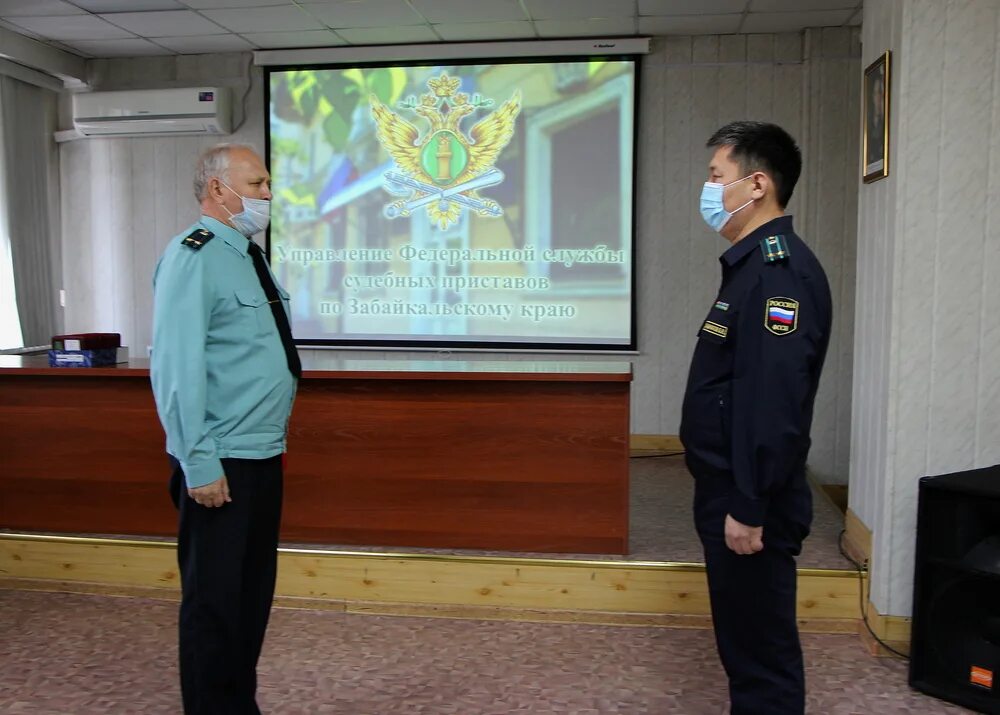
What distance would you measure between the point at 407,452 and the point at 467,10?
2.69m

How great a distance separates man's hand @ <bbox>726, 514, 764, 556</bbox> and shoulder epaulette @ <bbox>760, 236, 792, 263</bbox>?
539 millimetres

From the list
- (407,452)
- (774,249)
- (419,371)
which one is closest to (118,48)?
(419,371)

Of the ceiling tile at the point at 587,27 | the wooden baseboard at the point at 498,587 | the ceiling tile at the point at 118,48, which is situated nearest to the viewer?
the wooden baseboard at the point at 498,587

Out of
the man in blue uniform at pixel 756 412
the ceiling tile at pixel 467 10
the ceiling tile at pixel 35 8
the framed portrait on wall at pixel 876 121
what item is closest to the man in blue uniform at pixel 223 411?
the man in blue uniform at pixel 756 412

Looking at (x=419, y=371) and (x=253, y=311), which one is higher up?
(x=253, y=311)

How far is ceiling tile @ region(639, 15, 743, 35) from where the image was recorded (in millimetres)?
4734

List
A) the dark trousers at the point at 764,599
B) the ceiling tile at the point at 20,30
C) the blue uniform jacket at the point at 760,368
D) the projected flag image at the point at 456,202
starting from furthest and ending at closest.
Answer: the projected flag image at the point at 456,202 → the ceiling tile at the point at 20,30 → the dark trousers at the point at 764,599 → the blue uniform jacket at the point at 760,368

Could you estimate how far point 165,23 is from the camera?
494cm

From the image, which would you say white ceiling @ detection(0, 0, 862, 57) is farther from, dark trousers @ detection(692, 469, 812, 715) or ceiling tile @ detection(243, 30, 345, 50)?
dark trousers @ detection(692, 469, 812, 715)

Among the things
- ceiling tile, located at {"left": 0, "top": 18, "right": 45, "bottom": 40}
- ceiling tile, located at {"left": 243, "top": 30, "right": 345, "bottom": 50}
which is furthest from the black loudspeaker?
ceiling tile, located at {"left": 0, "top": 18, "right": 45, "bottom": 40}

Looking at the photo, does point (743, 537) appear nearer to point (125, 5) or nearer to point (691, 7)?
point (691, 7)

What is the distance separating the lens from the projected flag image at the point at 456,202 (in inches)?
205

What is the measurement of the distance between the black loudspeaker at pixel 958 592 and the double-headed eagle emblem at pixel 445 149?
3.40m

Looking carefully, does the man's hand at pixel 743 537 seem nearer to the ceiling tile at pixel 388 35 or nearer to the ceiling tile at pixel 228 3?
the ceiling tile at pixel 228 3
